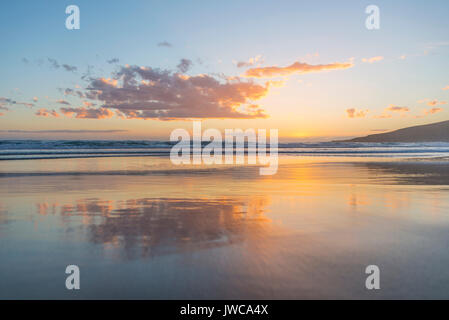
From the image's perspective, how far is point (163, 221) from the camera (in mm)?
5984

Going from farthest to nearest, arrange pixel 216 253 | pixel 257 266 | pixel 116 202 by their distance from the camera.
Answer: pixel 116 202 < pixel 216 253 < pixel 257 266

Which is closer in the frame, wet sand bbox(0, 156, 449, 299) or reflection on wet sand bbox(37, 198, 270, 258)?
wet sand bbox(0, 156, 449, 299)

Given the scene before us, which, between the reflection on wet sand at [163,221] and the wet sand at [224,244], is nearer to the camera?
the wet sand at [224,244]

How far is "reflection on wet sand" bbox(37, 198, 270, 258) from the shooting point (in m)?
4.72

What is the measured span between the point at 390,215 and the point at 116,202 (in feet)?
18.2

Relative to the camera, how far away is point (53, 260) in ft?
13.5

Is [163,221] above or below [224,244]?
above

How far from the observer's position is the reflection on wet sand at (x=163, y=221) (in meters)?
4.72

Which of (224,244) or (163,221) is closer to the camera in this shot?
(224,244)
